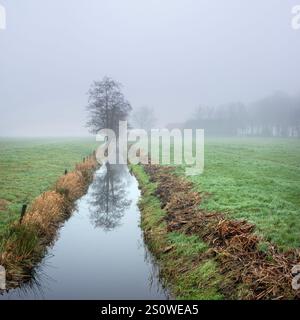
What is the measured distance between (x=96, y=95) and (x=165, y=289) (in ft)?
194

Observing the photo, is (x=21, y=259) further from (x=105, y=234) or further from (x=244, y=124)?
(x=244, y=124)

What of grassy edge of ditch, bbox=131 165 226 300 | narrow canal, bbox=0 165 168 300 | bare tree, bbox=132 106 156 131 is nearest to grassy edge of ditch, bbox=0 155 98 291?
narrow canal, bbox=0 165 168 300

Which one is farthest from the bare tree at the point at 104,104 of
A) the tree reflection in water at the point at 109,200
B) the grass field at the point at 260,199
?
the grass field at the point at 260,199

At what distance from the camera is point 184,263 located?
11719mm

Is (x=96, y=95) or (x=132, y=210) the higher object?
(x=96, y=95)

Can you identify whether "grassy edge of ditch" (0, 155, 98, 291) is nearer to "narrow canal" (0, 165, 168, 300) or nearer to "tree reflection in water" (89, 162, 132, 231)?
"narrow canal" (0, 165, 168, 300)

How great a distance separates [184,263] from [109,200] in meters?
13.2

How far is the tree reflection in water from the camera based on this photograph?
755 inches

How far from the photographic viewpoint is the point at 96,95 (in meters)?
66.2

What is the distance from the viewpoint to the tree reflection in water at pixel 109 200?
1919 cm

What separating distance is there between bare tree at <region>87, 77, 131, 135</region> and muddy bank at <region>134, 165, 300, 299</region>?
1966 inches

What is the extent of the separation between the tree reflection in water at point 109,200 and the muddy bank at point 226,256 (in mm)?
2988

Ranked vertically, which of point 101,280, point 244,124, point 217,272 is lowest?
point 101,280
